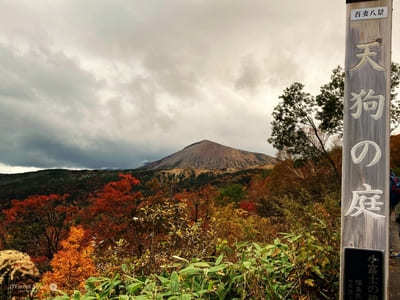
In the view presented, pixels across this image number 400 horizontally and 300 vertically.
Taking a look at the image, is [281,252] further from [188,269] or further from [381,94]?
[381,94]

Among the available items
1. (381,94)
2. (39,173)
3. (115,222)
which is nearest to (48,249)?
(115,222)

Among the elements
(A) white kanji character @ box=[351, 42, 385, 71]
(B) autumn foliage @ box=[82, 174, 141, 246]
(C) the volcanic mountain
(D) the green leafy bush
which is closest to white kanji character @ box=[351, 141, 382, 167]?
(A) white kanji character @ box=[351, 42, 385, 71]

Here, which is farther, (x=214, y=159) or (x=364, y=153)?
(x=214, y=159)

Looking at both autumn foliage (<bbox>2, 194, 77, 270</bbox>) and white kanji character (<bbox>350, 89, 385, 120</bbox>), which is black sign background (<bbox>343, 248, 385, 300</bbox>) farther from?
autumn foliage (<bbox>2, 194, 77, 270</bbox>)

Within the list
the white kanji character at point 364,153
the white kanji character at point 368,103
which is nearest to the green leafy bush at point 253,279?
the white kanji character at point 364,153

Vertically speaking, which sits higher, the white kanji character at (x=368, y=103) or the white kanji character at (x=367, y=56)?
the white kanji character at (x=367, y=56)

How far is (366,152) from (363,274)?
85 cm

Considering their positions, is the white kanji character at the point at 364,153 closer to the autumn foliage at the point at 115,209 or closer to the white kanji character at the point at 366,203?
the white kanji character at the point at 366,203

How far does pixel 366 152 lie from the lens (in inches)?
81.7

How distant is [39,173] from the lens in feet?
238

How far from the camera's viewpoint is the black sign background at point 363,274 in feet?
6.46

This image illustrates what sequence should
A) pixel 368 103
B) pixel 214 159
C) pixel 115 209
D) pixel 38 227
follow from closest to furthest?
pixel 368 103, pixel 115 209, pixel 38 227, pixel 214 159

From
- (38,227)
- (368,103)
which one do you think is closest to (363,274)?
(368,103)

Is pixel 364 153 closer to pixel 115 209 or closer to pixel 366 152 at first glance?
pixel 366 152
